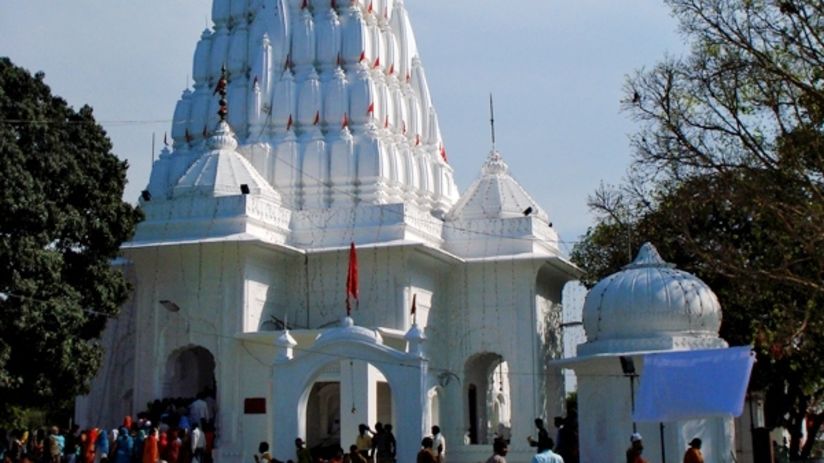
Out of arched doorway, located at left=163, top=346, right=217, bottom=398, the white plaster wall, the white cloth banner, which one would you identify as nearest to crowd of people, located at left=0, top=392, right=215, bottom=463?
arched doorway, located at left=163, top=346, right=217, bottom=398

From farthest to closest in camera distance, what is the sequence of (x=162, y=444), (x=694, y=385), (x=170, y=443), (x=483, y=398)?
(x=483, y=398)
(x=170, y=443)
(x=162, y=444)
(x=694, y=385)

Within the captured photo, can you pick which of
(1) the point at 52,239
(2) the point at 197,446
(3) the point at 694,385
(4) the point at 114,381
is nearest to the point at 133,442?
(2) the point at 197,446

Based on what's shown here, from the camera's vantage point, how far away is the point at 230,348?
2892cm

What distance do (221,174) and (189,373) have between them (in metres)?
5.21

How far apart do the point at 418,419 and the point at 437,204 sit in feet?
38.5

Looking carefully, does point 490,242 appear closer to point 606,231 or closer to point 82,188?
point 606,231

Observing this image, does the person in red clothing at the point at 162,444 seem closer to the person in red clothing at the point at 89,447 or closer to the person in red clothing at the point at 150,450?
the person in red clothing at the point at 150,450

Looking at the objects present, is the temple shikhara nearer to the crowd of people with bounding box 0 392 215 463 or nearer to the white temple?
the white temple

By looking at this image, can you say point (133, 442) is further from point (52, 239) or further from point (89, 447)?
point (52, 239)

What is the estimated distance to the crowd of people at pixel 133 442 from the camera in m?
21.9

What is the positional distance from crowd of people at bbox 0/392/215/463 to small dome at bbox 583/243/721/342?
839cm

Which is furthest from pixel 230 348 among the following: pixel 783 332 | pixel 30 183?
pixel 783 332

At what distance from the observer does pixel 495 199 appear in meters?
33.3

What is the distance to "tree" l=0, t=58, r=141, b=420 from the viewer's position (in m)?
21.5
